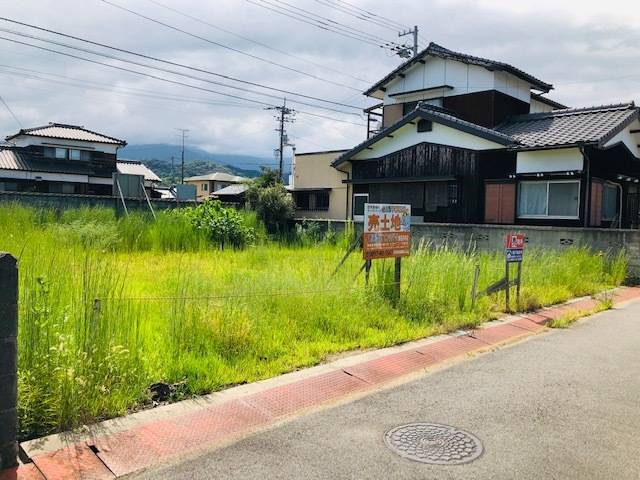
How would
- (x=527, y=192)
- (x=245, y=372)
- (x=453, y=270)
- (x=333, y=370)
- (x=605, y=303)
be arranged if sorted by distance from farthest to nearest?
(x=527, y=192), (x=605, y=303), (x=453, y=270), (x=333, y=370), (x=245, y=372)

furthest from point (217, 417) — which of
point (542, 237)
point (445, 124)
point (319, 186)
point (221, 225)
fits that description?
point (319, 186)

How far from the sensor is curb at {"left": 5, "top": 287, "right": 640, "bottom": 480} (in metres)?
3.22

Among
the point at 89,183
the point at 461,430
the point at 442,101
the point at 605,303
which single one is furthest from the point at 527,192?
the point at 89,183

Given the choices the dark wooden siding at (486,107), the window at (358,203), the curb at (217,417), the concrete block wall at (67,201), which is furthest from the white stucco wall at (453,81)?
the curb at (217,417)

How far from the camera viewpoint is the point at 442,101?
2236cm

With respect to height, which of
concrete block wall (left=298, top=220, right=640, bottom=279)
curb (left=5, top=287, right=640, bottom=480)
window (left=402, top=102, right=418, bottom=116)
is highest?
window (left=402, top=102, right=418, bottom=116)

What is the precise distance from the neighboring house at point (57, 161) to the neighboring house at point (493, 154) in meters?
22.4

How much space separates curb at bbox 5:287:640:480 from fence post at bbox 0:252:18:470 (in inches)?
5.7

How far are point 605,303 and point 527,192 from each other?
8864mm

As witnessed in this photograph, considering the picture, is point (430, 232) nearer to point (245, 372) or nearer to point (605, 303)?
point (605, 303)

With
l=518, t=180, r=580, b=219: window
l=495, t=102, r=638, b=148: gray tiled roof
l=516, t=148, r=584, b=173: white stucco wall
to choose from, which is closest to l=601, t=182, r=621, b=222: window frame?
l=518, t=180, r=580, b=219: window

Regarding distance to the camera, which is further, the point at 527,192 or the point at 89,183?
the point at 89,183

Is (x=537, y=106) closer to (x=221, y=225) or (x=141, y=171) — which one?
(x=221, y=225)

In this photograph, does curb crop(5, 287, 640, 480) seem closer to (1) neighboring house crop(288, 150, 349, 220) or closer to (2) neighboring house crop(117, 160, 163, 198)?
(1) neighboring house crop(288, 150, 349, 220)
